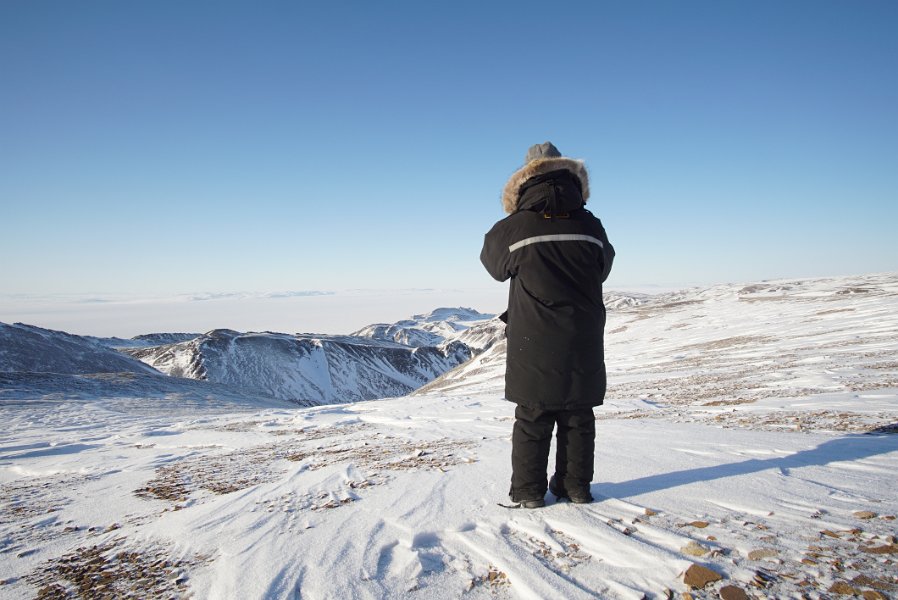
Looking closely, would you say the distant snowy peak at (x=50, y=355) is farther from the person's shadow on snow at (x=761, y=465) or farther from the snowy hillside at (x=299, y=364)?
the person's shadow on snow at (x=761, y=465)

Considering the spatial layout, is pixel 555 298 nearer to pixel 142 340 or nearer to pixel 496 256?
pixel 496 256

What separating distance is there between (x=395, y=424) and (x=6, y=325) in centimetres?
10698

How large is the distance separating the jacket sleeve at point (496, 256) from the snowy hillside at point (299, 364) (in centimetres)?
11296

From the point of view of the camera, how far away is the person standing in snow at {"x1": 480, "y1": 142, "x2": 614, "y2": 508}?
10.4 ft

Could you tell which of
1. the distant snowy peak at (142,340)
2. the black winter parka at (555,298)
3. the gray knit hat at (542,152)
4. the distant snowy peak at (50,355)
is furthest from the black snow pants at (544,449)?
the distant snowy peak at (142,340)

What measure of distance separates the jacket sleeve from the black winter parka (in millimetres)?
31

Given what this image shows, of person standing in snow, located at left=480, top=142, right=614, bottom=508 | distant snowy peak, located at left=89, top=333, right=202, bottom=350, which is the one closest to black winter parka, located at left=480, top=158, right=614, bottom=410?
person standing in snow, located at left=480, top=142, right=614, bottom=508

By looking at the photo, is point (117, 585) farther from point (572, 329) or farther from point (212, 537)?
point (572, 329)

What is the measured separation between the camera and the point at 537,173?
3443 mm

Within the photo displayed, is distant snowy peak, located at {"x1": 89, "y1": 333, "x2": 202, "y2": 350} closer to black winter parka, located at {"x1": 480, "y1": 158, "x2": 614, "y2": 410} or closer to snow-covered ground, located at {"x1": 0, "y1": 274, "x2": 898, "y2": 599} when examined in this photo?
snow-covered ground, located at {"x1": 0, "y1": 274, "x2": 898, "y2": 599}

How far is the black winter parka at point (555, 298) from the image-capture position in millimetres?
3176

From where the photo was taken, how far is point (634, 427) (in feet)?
21.1

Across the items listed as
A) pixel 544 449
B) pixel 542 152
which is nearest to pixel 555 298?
pixel 544 449

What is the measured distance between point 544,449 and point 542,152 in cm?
234
